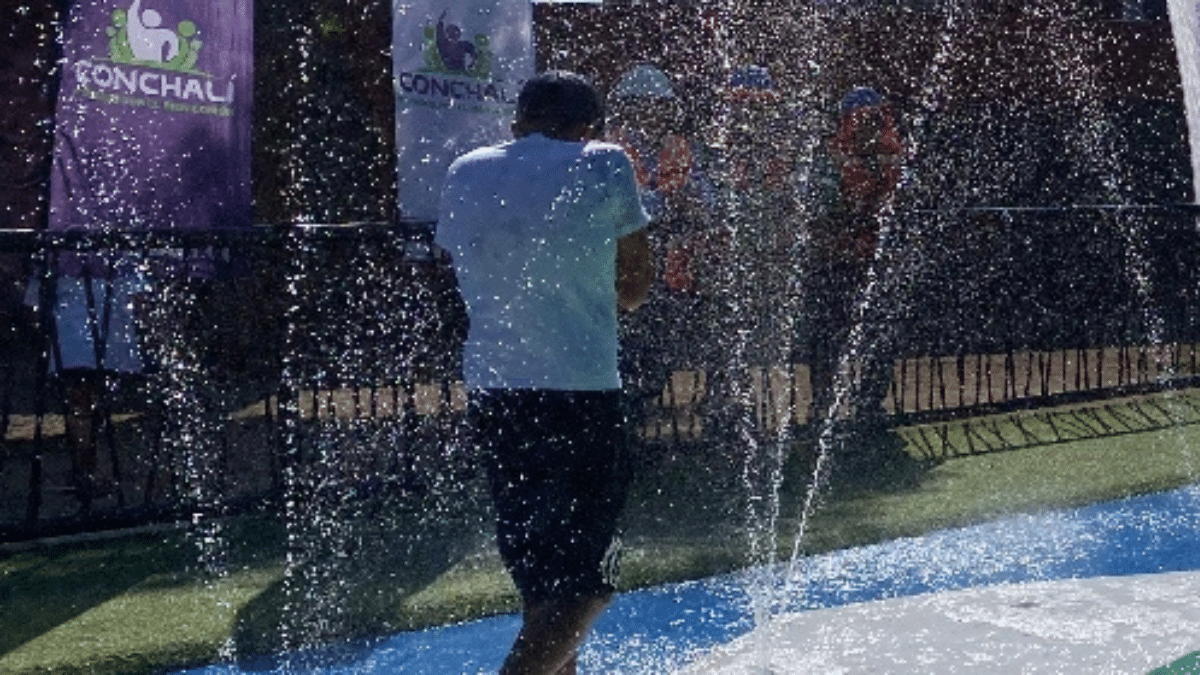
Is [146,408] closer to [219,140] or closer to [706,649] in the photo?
[219,140]

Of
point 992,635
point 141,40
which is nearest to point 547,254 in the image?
point 992,635

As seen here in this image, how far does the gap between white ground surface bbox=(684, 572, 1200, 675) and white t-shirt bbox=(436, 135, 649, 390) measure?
1.33m

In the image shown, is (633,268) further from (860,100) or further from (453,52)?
(860,100)

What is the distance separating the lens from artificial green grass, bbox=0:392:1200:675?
4848 millimetres

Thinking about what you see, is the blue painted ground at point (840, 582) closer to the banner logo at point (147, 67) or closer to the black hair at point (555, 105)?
the black hair at point (555, 105)

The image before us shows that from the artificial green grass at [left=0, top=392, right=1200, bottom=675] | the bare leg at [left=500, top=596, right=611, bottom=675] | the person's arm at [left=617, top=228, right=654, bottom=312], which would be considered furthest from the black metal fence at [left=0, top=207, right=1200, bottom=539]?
the bare leg at [left=500, top=596, right=611, bottom=675]

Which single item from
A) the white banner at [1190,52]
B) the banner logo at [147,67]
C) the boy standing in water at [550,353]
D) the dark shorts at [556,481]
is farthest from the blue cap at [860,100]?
the dark shorts at [556,481]

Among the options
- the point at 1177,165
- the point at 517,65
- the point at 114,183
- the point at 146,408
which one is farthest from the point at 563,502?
the point at 1177,165

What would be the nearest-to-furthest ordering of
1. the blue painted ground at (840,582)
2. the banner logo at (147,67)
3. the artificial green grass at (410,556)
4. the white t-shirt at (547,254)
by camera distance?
the white t-shirt at (547,254), the blue painted ground at (840,582), the artificial green grass at (410,556), the banner logo at (147,67)

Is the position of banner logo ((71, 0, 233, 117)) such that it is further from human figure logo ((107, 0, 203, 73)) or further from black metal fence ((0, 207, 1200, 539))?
black metal fence ((0, 207, 1200, 539))

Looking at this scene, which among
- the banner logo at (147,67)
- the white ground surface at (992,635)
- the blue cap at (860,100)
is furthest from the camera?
the blue cap at (860,100)

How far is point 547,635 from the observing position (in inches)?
135

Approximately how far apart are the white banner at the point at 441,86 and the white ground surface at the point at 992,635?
5142 mm

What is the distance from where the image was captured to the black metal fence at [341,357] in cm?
651
